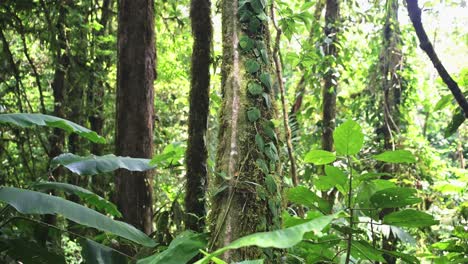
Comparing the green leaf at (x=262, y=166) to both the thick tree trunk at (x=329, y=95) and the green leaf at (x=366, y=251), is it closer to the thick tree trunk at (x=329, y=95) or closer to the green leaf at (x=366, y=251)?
A: the green leaf at (x=366, y=251)

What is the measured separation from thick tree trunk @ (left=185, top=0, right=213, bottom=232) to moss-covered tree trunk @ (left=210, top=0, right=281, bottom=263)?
0.76 meters

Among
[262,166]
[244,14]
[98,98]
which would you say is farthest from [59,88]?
[262,166]

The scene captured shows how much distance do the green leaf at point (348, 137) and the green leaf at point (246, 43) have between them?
0.46 metres

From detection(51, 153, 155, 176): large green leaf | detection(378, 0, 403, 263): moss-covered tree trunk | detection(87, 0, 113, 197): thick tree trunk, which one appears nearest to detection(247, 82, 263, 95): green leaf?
detection(51, 153, 155, 176): large green leaf

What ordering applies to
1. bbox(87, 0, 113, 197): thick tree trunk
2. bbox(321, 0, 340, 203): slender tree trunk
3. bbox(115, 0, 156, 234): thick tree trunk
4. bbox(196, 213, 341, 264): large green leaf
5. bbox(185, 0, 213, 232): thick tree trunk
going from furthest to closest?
bbox(321, 0, 340, 203): slender tree trunk, bbox(87, 0, 113, 197): thick tree trunk, bbox(115, 0, 156, 234): thick tree trunk, bbox(185, 0, 213, 232): thick tree trunk, bbox(196, 213, 341, 264): large green leaf

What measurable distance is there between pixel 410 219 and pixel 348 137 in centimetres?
30

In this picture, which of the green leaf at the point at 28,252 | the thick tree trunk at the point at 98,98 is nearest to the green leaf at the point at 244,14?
the green leaf at the point at 28,252

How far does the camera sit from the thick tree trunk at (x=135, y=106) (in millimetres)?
3062

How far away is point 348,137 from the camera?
1.31 m

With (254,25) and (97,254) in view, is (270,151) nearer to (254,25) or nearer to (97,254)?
(254,25)

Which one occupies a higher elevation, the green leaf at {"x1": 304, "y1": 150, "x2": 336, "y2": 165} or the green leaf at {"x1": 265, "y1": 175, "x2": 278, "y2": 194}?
the green leaf at {"x1": 304, "y1": 150, "x2": 336, "y2": 165}

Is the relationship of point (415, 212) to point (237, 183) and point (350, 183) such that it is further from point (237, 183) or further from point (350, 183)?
point (237, 183)

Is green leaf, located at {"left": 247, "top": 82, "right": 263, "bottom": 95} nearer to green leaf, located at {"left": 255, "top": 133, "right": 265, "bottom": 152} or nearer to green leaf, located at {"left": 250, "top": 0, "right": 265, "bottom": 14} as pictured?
green leaf, located at {"left": 255, "top": 133, "right": 265, "bottom": 152}

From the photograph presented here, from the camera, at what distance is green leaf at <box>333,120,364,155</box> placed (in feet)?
4.27
